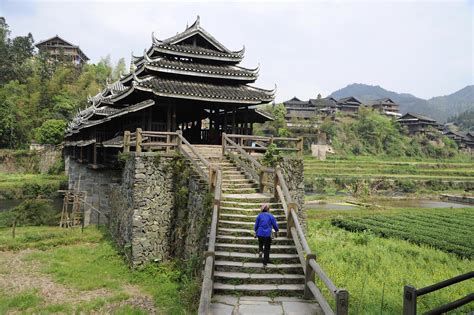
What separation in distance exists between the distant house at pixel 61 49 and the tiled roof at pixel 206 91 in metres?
71.1

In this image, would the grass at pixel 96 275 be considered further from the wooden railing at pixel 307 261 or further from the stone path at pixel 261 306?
the wooden railing at pixel 307 261

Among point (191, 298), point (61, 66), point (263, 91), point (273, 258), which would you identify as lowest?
point (191, 298)

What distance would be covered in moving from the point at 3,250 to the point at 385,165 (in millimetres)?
65713

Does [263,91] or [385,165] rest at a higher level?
[263,91]

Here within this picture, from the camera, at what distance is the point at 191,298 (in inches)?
366

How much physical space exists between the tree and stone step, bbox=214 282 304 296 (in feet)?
169

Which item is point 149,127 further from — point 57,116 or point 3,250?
point 57,116

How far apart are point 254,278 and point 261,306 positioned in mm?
971

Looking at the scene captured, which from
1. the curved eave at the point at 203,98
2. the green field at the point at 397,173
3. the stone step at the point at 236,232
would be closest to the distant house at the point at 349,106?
the green field at the point at 397,173

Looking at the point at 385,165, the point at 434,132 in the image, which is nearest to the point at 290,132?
the point at 385,165

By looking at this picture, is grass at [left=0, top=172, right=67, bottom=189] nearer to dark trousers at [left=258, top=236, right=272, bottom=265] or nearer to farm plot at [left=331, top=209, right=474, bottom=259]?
farm plot at [left=331, top=209, right=474, bottom=259]

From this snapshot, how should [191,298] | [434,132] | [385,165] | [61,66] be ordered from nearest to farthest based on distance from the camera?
[191,298] → [385,165] → [61,66] → [434,132]

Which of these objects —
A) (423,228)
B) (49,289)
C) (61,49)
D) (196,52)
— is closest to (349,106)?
(61,49)

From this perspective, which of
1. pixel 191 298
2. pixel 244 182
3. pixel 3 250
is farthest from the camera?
pixel 3 250
